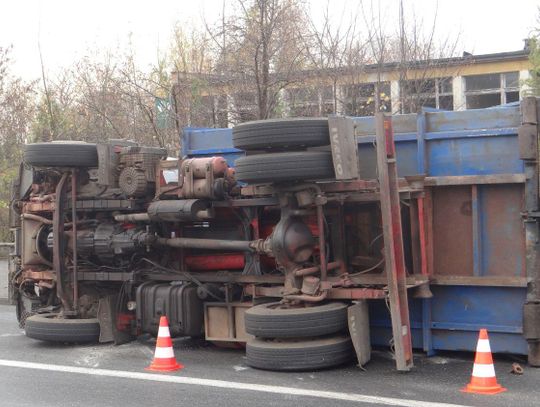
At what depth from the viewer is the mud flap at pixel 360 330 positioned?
674 cm

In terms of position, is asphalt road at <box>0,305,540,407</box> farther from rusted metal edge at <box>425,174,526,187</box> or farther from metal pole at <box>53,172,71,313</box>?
rusted metal edge at <box>425,174,526,187</box>

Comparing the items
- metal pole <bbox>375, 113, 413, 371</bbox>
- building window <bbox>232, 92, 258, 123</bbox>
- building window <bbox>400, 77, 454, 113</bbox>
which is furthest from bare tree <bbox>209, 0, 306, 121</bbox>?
metal pole <bbox>375, 113, 413, 371</bbox>

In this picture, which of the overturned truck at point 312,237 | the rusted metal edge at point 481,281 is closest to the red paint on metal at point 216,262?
the overturned truck at point 312,237

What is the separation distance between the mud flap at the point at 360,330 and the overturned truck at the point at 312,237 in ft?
0.06

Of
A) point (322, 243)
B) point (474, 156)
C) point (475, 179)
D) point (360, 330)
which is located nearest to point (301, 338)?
point (360, 330)

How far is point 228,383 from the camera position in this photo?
21.4ft

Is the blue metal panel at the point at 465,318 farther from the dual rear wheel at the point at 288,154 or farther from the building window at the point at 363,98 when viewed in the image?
the building window at the point at 363,98

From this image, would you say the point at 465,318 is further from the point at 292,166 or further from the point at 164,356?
the point at 164,356

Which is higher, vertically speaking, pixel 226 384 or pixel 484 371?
pixel 484 371

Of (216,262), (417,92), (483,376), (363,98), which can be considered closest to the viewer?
(483,376)

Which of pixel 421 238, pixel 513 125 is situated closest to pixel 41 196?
pixel 421 238

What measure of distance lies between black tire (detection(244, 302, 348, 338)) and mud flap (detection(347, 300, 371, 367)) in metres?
0.10

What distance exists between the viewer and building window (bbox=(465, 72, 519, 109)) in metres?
29.3

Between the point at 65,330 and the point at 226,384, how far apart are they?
2684mm
